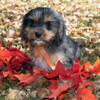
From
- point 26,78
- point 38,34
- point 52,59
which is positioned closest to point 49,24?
point 38,34

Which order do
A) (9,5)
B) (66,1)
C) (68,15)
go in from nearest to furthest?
(68,15) < (9,5) < (66,1)

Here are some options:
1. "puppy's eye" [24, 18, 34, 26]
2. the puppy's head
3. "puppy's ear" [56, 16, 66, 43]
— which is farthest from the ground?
"puppy's eye" [24, 18, 34, 26]

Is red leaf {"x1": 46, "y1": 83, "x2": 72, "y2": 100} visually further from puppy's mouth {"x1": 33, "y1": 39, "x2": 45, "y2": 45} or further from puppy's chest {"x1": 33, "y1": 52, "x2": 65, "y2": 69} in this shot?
puppy's chest {"x1": 33, "y1": 52, "x2": 65, "y2": 69}

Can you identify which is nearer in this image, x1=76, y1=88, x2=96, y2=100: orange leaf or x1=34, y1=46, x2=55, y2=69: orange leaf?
x1=76, y1=88, x2=96, y2=100: orange leaf

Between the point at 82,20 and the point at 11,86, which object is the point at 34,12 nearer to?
the point at 11,86

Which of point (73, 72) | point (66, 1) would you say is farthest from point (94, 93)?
point (66, 1)

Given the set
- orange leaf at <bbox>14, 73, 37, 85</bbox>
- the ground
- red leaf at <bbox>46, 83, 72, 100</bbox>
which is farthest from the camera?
the ground

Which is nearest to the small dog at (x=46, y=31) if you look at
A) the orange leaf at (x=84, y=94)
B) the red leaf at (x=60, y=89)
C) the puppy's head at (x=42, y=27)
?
the puppy's head at (x=42, y=27)
